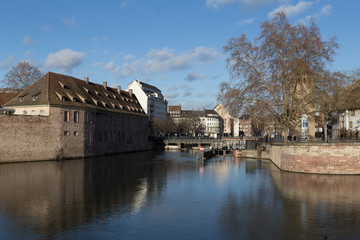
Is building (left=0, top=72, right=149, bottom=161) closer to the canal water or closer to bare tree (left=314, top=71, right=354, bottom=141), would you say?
the canal water

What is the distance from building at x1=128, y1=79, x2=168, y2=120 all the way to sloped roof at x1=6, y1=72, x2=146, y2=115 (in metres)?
57.2

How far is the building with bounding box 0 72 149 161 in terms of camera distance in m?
45.8

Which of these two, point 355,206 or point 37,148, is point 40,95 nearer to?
point 37,148

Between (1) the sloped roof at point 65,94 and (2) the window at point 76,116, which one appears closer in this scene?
(1) the sloped roof at point 65,94

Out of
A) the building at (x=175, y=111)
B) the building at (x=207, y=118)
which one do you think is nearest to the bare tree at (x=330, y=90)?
the building at (x=175, y=111)

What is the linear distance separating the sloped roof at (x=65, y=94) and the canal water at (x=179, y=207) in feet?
73.0

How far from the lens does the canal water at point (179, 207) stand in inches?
587

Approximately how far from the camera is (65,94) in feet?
176

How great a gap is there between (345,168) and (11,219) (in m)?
26.5

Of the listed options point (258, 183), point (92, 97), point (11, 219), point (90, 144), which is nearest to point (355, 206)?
point (258, 183)

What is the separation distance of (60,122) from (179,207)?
116 feet

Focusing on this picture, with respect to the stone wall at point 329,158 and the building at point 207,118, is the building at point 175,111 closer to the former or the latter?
the building at point 207,118

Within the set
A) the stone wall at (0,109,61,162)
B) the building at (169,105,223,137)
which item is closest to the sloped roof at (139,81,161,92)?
the building at (169,105,223,137)

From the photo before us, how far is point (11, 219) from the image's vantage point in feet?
54.7
